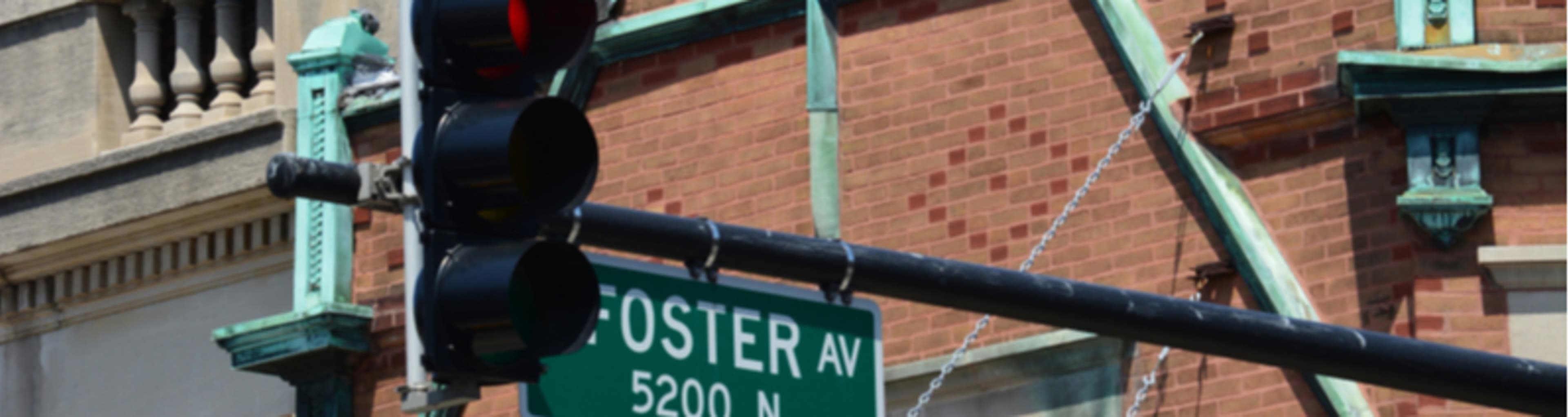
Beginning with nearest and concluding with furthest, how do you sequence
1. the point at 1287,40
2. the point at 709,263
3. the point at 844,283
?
1. the point at 709,263
2. the point at 844,283
3. the point at 1287,40

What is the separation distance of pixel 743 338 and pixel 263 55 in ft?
27.2

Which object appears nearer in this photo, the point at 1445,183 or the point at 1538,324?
the point at 1538,324

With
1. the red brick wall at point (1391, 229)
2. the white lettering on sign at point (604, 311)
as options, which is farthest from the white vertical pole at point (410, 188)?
the red brick wall at point (1391, 229)

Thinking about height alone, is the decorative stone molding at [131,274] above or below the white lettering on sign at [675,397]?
above

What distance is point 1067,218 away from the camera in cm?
1127

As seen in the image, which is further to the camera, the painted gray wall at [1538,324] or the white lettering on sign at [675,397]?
the painted gray wall at [1538,324]

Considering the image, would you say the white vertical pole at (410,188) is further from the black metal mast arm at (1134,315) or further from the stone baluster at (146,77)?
the stone baluster at (146,77)

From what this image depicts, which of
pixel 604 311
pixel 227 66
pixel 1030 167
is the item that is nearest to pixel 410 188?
pixel 604 311

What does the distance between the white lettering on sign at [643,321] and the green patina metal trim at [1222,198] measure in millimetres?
4237

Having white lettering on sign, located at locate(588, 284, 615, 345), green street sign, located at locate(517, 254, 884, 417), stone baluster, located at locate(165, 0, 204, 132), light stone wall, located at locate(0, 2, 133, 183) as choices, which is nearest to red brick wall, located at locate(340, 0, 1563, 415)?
stone baluster, located at locate(165, 0, 204, 132)

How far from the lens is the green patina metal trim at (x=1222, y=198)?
1041cm

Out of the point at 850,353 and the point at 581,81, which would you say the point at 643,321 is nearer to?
the point at 850,353

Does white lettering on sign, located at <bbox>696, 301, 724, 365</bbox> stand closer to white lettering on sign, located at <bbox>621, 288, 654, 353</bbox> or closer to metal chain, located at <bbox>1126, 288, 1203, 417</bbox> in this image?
white lettering on sign, located at <bbox>621, 288, 654, 353</bbox>

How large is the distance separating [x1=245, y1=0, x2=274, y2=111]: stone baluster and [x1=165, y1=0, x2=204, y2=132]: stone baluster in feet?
1.24
